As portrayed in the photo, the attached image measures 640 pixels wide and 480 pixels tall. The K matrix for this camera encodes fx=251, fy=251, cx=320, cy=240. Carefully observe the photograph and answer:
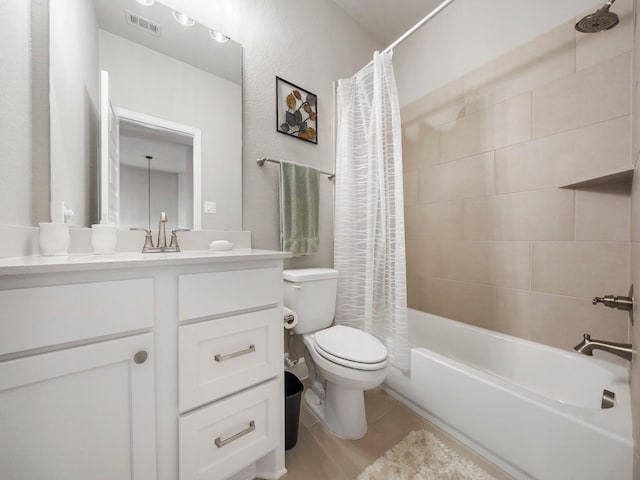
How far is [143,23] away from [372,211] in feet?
4.75

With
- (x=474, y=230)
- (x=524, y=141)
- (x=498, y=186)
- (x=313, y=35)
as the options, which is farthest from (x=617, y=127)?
(x=313, y=35)

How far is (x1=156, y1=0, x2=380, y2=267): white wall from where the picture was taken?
4.84 ft

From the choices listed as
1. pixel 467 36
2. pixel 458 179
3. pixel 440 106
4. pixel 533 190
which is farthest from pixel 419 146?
pixel 533 190

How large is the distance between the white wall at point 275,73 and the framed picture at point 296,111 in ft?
0.14

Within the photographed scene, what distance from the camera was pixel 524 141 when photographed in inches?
56.2

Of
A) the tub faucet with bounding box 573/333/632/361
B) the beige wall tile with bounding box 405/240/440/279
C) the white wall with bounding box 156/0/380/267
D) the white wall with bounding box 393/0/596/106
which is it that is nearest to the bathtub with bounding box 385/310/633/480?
the tub faucet with bounding box 573/333/632/361

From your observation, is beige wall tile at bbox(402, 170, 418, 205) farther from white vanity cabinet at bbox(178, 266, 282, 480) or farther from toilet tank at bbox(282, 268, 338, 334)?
white vanity cabinet at bbox(178, 266, 282, 480)

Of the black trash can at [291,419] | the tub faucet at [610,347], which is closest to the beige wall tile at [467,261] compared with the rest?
the tub faucet at [610,347]

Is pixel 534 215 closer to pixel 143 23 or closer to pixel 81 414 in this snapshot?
pixel 81 414

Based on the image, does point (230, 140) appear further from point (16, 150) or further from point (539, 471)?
point (539, 471)

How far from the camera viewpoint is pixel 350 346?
1.24m

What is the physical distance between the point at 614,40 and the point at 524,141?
1.59 feet

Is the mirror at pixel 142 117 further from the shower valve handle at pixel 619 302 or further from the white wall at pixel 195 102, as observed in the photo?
the shower valve handle at pixel 619 302

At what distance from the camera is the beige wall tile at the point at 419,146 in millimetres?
1872
